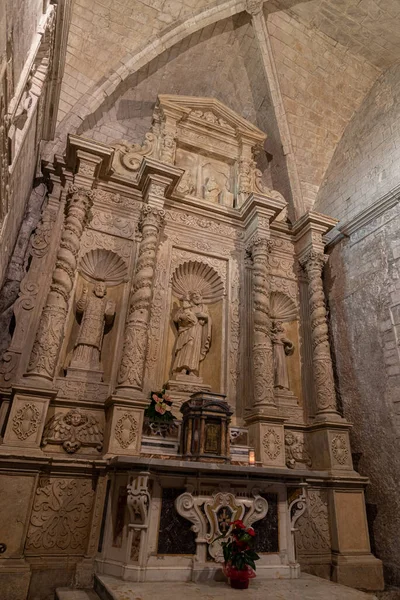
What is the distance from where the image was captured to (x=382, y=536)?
552 centimetres

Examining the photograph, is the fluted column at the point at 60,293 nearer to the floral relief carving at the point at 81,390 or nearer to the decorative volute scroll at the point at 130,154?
the floral relief carving at the point at 81,390

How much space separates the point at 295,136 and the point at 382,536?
7.48 meters

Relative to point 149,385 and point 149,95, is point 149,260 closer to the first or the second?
point 149,385

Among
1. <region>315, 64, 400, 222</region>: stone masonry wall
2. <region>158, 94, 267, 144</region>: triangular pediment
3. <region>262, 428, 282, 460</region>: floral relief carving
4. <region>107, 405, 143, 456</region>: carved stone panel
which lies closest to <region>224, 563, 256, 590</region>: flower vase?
<region>107, 405, 143, 456</region>: carved stone panel

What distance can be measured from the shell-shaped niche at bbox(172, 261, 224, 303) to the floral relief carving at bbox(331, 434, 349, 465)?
9.61 ft

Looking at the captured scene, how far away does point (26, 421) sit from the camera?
4.56m

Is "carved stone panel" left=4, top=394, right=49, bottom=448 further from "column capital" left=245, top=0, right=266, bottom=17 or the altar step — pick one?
"column capital" left=245, top=0, right=266, bottom=17

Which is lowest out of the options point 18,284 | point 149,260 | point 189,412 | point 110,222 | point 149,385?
point 189,412

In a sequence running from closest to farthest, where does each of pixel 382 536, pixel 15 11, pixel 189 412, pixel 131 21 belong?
1. pixel 15 11
2. pixel 189 412
3. pixel 382 536
4. pixel 131 21

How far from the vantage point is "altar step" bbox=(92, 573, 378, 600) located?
10.5 ft

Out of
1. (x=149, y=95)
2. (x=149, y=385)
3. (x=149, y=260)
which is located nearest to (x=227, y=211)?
(x=149, y=260)

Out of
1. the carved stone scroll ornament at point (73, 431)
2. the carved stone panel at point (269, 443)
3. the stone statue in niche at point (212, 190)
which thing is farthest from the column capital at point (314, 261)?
the carved stone scroll ornament at point (73, 431)

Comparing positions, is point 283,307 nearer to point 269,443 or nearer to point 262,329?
point 262,329

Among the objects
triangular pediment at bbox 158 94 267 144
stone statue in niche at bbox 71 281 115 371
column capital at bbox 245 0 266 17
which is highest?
column capital at bbox 245 0 266 17
